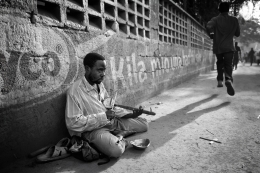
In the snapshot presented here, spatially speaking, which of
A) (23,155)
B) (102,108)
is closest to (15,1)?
(102,108)

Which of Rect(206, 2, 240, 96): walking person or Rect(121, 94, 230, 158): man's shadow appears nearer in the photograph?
Rect(121, 94, 230, 158): man's shadow

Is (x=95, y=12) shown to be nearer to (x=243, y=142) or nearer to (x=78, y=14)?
(x=78, y=14)

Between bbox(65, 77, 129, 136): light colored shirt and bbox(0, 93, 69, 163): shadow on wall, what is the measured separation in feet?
0.86

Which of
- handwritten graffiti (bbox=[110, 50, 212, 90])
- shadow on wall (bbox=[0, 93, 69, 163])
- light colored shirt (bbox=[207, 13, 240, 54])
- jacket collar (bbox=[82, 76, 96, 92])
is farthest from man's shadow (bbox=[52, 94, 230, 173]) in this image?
light colored shirt (bbox=[207, 13, 240, 54])

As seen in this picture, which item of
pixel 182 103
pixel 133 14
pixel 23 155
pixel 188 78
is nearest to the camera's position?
pixel 23 155

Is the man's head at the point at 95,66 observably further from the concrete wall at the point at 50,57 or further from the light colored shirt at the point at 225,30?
the light colored shirt at the point at 225,30

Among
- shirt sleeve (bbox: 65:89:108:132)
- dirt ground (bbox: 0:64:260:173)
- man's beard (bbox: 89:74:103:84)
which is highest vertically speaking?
man's beard (bbox: 89:74:103:84)

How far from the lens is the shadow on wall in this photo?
1766 mm

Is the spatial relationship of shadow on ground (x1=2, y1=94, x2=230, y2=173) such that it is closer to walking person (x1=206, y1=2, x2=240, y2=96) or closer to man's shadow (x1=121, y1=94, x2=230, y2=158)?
man's shadow (x1=121, y1=94, x2=230, y2=158)

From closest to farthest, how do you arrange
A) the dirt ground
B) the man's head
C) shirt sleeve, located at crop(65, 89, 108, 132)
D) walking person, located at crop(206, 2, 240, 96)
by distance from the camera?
the dirt ground, shirt sleeve, located at crop(65, 89, 108, 132), the man's head, walking person, located at crop(206, 2, 240, 96)

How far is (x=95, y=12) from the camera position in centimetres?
278

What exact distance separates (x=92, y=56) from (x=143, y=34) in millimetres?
2429

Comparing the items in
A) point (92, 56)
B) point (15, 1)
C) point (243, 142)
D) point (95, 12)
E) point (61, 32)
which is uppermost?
point (95, 12)

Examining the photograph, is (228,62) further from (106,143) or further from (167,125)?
(106,143)
